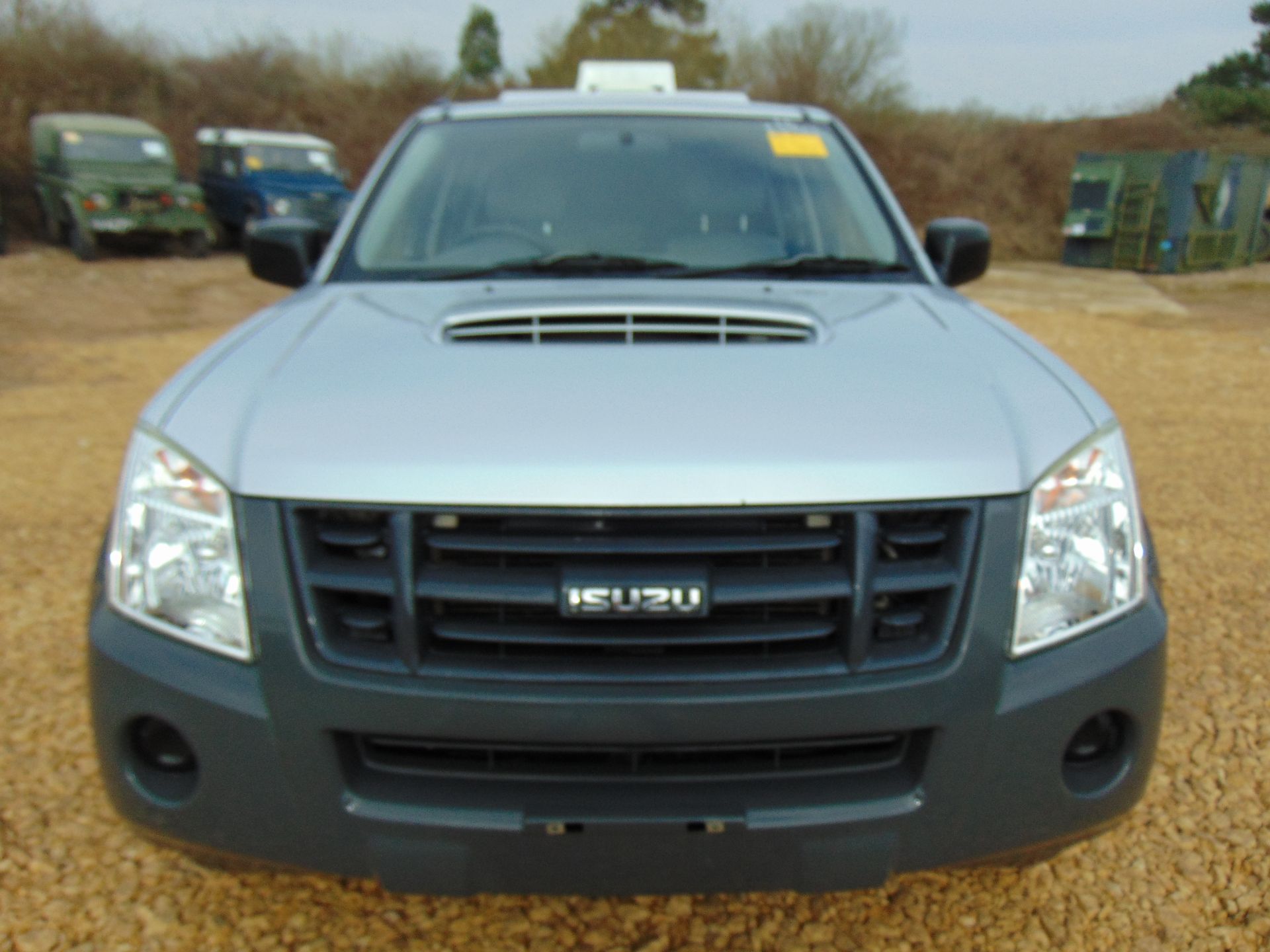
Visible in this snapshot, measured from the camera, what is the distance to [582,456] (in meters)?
1.68

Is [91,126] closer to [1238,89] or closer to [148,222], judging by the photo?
[148,222]

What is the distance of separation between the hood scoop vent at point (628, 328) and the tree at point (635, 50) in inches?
1212

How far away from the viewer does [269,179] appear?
60.3ft

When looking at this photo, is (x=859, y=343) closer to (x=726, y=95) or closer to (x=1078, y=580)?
(x=1078, y=580)

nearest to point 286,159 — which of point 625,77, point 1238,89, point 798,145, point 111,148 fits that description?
point 111,148

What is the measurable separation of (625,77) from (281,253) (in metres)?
2.68

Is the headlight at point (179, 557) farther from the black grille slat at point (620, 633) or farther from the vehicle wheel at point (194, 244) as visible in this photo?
the vehicle wheel at point (194, 244)

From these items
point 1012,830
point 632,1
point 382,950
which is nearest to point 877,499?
point 1012,830

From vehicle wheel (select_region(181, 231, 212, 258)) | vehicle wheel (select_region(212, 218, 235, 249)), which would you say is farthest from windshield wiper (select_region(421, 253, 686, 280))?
vehicle wheel (select_region(212, 218, 235, 249))

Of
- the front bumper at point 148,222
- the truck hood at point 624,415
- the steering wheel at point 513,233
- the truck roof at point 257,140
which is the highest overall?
the steering wheel at point 513,233

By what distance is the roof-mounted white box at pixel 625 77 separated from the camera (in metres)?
5.00

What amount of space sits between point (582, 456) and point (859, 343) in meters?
0.78

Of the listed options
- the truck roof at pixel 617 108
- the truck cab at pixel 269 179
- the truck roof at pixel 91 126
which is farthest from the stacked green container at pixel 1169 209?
the truck roof at pixel 617 108

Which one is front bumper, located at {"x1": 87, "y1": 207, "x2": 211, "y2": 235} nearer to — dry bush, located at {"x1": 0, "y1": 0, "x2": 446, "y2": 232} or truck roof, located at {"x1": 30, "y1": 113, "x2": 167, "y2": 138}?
truck roof, located at {"x1": 30, "y1": 113, "x2": 167, "y2": 138}
